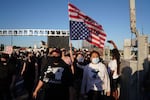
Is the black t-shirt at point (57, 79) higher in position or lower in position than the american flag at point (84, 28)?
lower

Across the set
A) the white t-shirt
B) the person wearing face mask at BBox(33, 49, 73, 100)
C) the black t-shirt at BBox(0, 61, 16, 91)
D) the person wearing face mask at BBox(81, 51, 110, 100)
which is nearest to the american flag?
the white t-shirt

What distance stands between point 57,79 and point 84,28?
14.7ft

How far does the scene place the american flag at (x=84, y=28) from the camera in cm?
1060

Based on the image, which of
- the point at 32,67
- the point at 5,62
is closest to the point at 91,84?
the point at 5,62

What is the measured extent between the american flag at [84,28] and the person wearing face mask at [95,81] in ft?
8.49

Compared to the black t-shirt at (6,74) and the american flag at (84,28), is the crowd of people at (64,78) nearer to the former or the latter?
the black t-shirt at (6,74)

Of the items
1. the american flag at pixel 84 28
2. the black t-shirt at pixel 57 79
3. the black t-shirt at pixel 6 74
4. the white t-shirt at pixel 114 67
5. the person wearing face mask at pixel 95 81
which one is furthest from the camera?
the american flag at pixel 84 28

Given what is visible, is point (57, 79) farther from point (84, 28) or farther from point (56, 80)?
point (84, 28)

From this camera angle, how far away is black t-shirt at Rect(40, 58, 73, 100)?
22.5ft

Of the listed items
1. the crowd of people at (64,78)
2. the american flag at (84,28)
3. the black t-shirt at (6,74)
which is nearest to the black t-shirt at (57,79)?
the crowd of people at (64,78)

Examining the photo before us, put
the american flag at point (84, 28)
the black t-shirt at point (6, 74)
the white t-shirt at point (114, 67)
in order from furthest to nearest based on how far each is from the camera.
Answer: the american flag at point (84, 28) < the white t-shirt at point (114, 67) < the black t-shirt at point (6, 74)

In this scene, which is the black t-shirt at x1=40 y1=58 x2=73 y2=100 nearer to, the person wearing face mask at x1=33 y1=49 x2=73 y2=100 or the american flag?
the person wearing face mask at x1=33 y1=49 x2=73 y2=100

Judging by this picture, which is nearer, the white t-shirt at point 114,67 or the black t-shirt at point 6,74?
the black t-shirt at point 6,74

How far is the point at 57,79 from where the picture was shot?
6.93m
